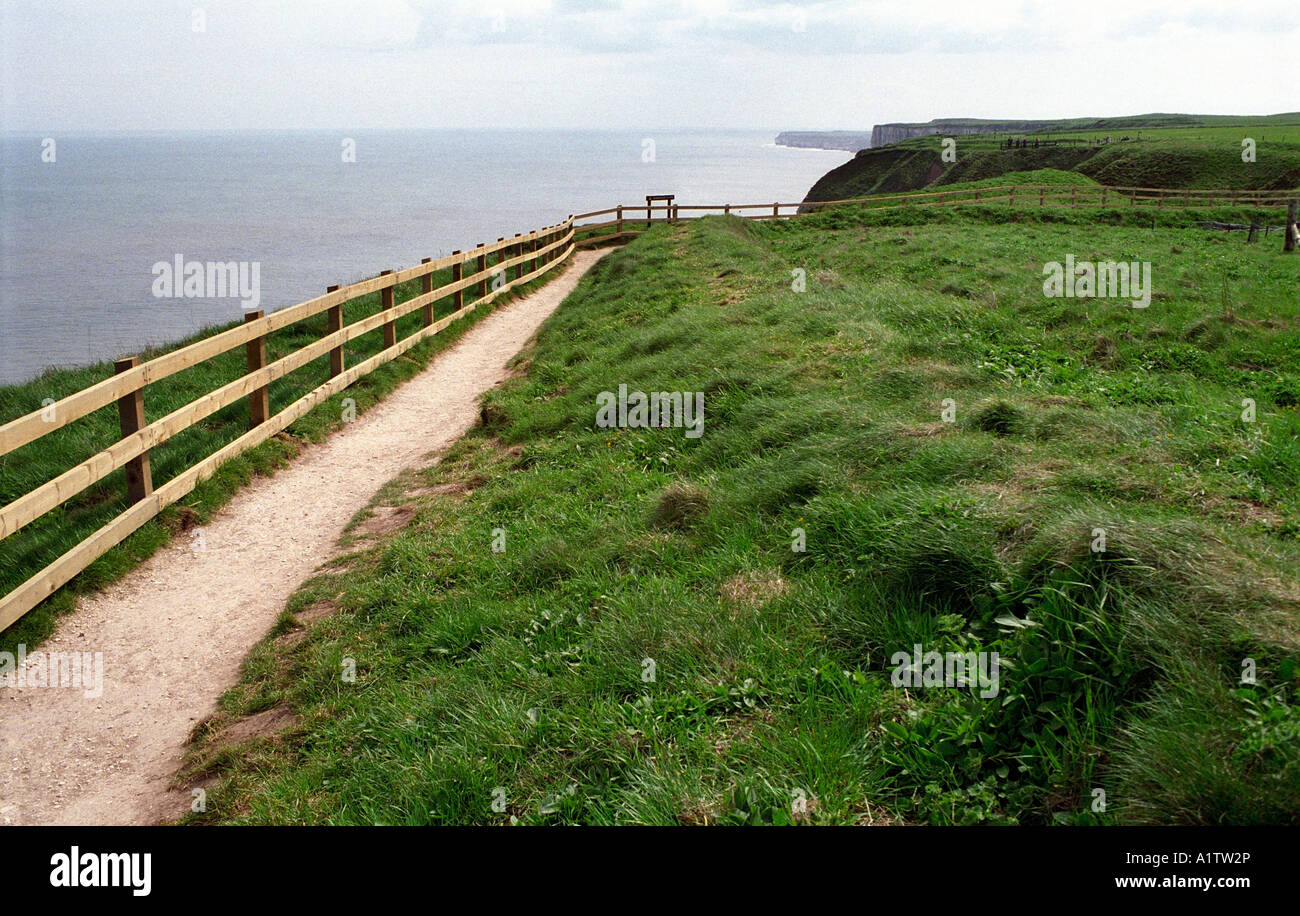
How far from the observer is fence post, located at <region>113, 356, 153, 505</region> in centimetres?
708

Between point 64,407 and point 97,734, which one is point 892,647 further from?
point 64,407

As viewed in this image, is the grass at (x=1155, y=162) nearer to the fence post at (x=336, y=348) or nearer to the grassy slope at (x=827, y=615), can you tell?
the fence post at (x=336, y=348)

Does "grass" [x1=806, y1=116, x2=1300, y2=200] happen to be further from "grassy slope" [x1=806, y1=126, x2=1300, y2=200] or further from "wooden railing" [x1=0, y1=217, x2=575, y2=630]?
"wooden railing" [x1=0, y1=217, x2=575, y2=630]

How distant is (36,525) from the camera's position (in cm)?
725

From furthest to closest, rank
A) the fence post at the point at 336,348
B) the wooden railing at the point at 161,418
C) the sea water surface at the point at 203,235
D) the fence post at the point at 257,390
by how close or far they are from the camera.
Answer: the sea water surface at the point at 203,235, the fence post at the point at 336,348, the fence post at the point at 257,390, the wooden railing at the point at 161,418

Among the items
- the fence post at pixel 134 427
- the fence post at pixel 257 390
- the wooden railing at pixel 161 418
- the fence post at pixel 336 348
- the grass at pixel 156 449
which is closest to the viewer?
the wooden railing at pixel 161 418

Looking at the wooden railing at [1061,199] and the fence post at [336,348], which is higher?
the wooden railing at [1061,199]

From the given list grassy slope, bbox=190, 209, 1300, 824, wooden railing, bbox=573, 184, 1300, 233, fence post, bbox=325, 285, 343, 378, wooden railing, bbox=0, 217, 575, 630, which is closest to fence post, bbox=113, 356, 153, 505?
wooden railing, bbox=0, 217, 575, 630

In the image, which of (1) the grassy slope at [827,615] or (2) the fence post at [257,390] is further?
(2) the fence post at [257,390]

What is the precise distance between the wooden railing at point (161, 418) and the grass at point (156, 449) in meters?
0.11

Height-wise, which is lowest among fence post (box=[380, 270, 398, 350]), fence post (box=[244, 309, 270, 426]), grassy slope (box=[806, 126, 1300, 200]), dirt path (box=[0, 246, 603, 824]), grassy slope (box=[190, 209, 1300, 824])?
dirt path (box=[0, 246, 603, 824])

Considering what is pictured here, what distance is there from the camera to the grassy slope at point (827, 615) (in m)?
3.14

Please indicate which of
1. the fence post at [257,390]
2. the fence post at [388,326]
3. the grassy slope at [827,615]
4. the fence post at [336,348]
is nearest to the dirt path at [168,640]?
the grassy slope at [827,615]
